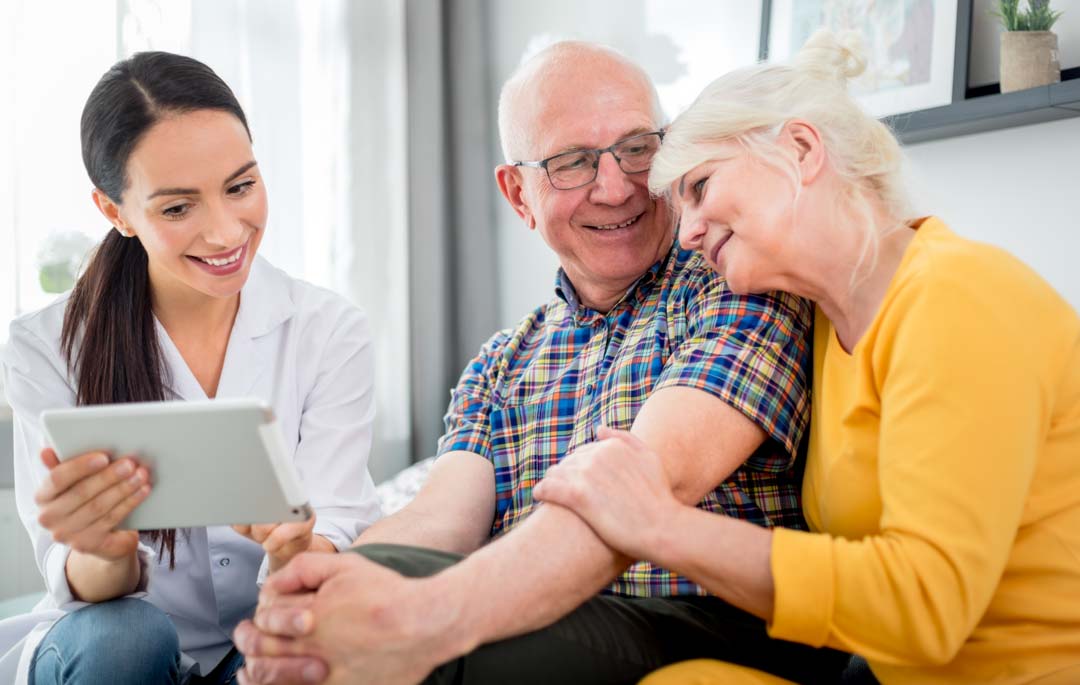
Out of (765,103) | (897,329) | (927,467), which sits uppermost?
(765,103)

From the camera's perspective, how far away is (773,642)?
4.41 ft

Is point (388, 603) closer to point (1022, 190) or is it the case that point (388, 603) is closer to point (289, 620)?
point (289, 620)

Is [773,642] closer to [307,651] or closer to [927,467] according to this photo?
[927,467]

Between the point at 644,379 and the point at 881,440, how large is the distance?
467 millimetres

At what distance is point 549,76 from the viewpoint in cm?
167

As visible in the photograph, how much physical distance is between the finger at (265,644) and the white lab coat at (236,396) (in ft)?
1.13

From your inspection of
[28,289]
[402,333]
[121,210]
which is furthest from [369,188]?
[121,210]

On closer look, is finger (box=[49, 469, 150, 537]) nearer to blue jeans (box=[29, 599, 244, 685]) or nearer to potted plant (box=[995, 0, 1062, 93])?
blue jeans (box=[29, 599, 244, 685])

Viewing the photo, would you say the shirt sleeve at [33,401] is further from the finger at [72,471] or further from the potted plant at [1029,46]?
the potted plant at [1029,46]

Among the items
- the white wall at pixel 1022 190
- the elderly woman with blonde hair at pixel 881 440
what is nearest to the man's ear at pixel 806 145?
the elderly woman with blonde hair at pixel 881 440

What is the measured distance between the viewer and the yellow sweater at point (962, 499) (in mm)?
1010

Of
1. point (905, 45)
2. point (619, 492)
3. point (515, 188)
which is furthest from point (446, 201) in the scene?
point (619, 492)

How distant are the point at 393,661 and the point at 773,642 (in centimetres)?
55

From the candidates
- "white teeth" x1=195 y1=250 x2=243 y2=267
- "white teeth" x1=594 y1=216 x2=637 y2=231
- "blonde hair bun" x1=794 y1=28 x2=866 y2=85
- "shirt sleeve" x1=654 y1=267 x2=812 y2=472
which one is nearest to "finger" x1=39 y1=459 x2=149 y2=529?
"white teeth" x1=195 y1=250 x2=243 y2=267
